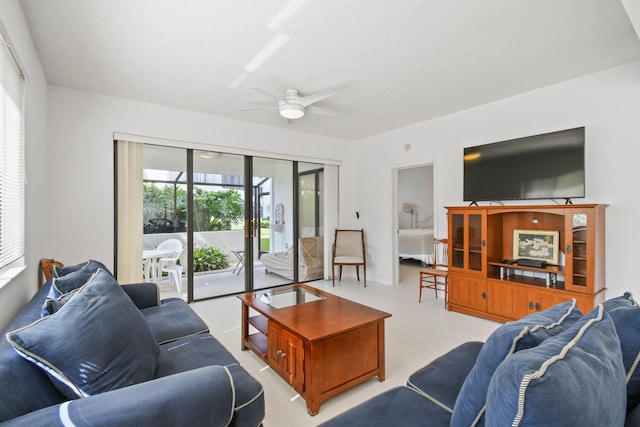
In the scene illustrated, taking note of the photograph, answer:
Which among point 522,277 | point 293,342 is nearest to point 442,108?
point 522,277

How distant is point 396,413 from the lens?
1237 millimetres

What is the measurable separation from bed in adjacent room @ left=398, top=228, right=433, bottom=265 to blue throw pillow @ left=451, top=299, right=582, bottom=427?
18.3ft

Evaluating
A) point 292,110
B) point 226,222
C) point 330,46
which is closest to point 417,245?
point 226,222

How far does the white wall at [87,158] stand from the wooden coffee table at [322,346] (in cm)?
235

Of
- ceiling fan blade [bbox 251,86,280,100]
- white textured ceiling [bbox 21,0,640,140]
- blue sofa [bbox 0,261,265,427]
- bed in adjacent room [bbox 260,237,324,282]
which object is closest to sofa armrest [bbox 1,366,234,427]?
blue sofa [bbox 0,261,265,427]

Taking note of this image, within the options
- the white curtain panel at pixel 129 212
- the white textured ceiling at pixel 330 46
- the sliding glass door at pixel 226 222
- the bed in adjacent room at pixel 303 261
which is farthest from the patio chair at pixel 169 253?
the white textured ceiling at pixel 330 46

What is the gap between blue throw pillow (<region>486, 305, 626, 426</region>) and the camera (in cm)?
61

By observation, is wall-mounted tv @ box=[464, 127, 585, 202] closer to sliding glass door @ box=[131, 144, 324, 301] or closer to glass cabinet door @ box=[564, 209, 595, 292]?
glass cabinet door @ box=[564, 209, 595, 292]

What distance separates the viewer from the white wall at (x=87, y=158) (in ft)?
10.9

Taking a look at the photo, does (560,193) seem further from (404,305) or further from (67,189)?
(67,189)

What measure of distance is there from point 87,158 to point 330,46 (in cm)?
302

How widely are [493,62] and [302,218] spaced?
12.0ft

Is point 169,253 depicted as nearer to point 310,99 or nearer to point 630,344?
point 310,99

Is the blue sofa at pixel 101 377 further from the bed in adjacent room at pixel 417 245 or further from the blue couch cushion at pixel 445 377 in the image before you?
the bed in adjacent room at pixel 417 245
